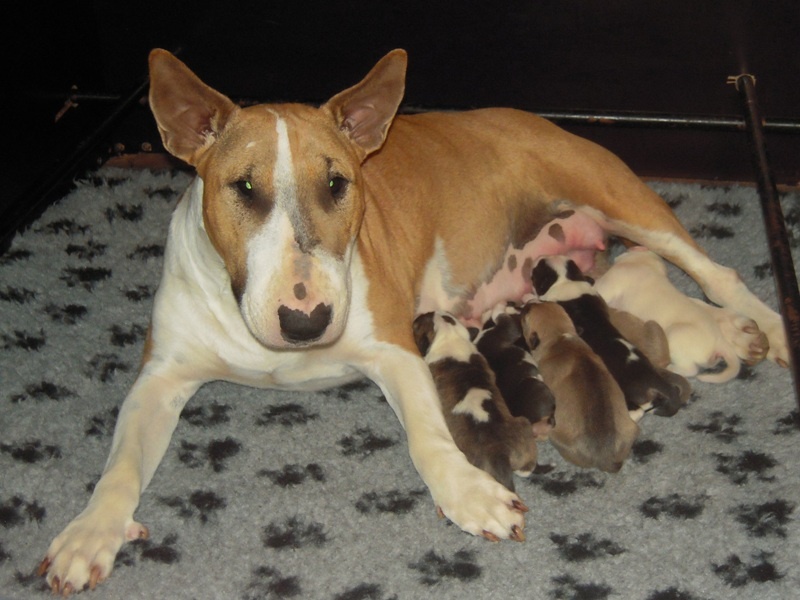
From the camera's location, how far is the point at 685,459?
8.22 feet

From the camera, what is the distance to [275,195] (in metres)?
2.12

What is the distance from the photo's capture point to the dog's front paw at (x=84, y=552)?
212cm

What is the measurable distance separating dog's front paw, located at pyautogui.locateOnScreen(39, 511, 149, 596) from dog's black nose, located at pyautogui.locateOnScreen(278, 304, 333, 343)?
58 cm

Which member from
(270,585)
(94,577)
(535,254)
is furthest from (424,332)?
(94,577)

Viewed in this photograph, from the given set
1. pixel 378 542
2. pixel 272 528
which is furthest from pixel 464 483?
pixel 272 528

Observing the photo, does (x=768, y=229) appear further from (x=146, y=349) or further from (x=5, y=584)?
(x=5, y=584)

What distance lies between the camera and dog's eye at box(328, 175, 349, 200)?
2215mm

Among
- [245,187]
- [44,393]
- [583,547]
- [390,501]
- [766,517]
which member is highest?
[245,187]

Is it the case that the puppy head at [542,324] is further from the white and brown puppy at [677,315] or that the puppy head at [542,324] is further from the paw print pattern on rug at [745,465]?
the paw print pattern on rug at [745,465]

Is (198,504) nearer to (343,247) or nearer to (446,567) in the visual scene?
(446,567)

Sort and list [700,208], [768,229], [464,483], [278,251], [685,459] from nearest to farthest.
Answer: [278,251]
[464,483]
[685,459]
[768,229]
[700,208]

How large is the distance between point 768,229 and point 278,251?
136 centimetres

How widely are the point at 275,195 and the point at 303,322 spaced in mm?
279

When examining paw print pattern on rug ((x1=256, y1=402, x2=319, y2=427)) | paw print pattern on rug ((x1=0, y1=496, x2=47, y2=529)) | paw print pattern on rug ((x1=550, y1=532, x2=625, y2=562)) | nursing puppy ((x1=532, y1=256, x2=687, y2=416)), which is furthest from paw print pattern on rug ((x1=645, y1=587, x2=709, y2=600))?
paw print pattern on rug ((x1=0, y1=496, x2=47, y2=529))
